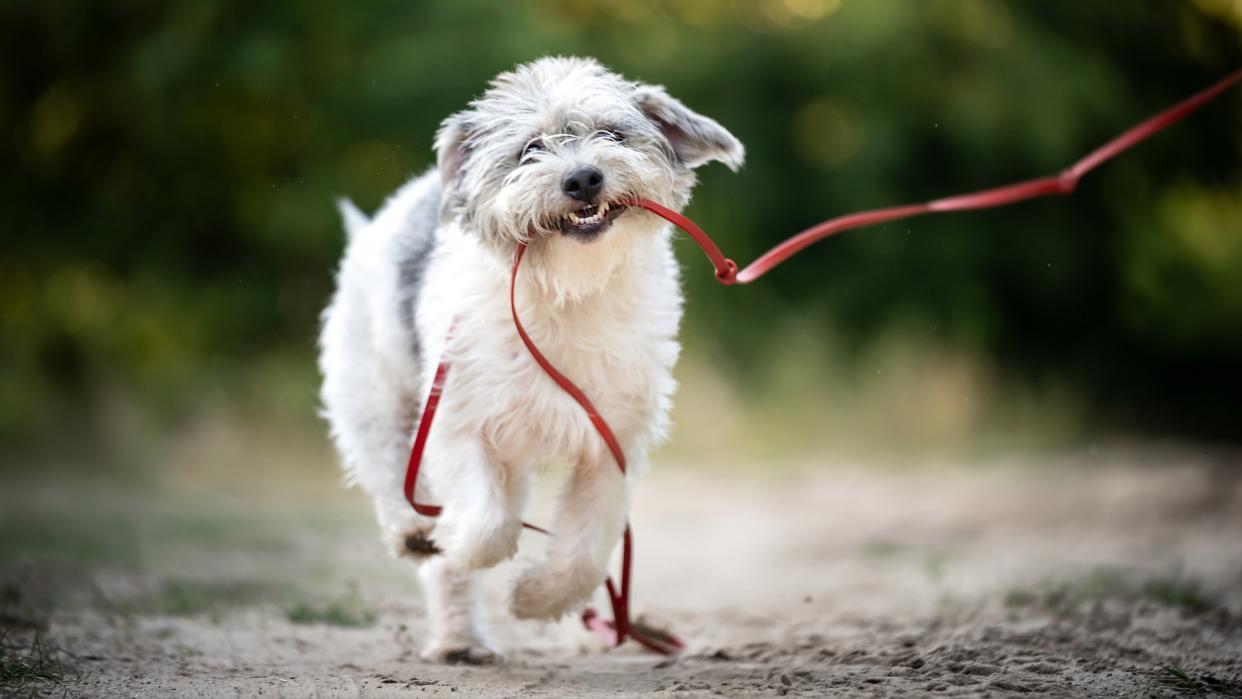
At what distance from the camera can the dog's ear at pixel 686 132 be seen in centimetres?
481

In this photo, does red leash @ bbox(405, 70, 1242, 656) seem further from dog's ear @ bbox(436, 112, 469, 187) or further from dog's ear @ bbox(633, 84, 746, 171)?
dog's ear @ bbox(436, 112, 469, 187)

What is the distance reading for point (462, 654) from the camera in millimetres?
5570

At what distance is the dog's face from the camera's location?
175 inches

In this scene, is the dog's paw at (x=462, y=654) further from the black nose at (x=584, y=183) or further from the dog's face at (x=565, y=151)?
the black nose at (x=584, y=183)

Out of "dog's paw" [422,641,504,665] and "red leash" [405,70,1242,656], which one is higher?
"red leash" [405,70,1242,656]

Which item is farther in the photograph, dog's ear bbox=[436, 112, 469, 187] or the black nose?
dog's ear bbox=[436, 112, 469, 187]

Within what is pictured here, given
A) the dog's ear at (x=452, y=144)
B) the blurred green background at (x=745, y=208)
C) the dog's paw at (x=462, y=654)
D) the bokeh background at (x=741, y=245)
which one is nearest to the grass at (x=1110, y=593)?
the dog's paw at (x=462, y=654)

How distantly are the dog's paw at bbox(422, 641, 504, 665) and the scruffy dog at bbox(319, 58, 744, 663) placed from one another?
1.92 feet

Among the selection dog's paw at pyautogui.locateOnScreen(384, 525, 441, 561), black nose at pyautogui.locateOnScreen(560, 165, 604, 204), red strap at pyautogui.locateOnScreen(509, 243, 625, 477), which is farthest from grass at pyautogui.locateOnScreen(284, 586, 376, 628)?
black nose at pyautogui.locateOnScreen(560, 165, 604, 204)

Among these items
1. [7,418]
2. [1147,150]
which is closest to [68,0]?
[7,418]

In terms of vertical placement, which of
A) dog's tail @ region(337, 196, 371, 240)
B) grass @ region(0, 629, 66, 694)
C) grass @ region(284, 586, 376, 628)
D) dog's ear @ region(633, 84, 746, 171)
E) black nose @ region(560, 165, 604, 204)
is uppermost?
dog's tail @ region(337, 196, 371, 240)

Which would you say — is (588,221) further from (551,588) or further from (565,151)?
(551,588)

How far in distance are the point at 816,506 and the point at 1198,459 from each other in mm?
3364

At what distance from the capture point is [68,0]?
13.1 meters
